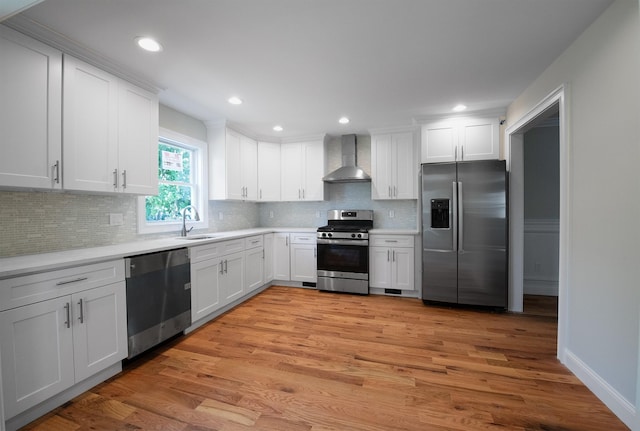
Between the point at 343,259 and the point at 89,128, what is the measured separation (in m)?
3.18

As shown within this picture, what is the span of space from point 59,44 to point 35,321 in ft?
6.14

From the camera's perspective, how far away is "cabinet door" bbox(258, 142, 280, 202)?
4441mm

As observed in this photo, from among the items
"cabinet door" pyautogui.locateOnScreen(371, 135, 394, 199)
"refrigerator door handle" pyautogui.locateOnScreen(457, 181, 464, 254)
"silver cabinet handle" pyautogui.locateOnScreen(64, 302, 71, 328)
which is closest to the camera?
"silver cabinet handle" pyautogui.locateOnScreen(64, 302, 71, 328)

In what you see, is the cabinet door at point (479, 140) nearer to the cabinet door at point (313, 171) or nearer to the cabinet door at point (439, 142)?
the cabinet door at point (439, 142)

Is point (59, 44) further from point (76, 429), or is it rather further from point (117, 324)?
point (76, 429)

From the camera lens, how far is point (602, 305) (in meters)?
1.71

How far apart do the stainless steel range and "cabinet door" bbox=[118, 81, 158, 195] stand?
2351mm

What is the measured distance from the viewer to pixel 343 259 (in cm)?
396

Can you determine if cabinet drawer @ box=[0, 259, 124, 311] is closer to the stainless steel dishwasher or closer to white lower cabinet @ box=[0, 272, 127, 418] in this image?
white lower cabinet @ box=[0, 272, 127, 418]

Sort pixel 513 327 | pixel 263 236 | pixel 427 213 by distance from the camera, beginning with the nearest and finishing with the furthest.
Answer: pixel 513 327 < pixel 427 213 < pixel 263 236

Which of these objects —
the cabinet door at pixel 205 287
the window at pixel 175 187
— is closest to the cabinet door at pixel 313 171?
the window at pixel 175 187

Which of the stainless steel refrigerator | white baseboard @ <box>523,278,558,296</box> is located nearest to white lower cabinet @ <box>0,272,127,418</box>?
the stainless steel refrigerator

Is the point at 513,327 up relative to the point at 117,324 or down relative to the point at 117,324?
down

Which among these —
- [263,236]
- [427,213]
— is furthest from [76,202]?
[427,213]
